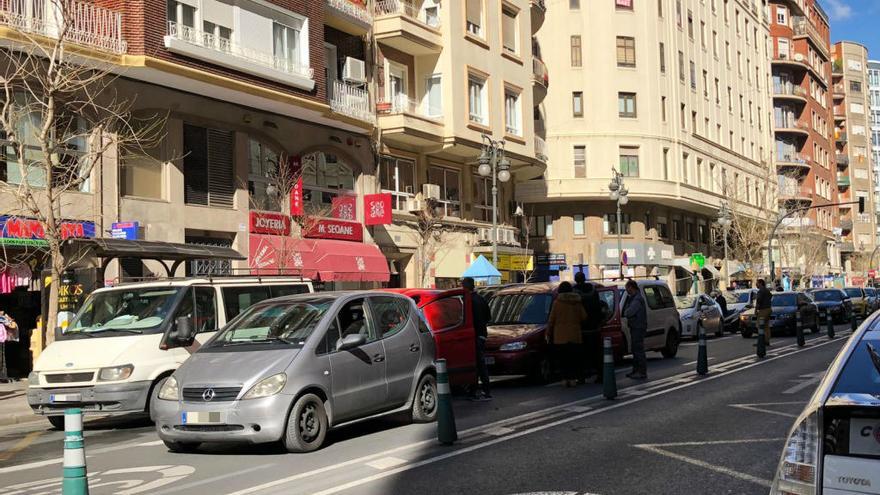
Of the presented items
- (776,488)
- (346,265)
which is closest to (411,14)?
(346,265)

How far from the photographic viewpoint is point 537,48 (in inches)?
1838

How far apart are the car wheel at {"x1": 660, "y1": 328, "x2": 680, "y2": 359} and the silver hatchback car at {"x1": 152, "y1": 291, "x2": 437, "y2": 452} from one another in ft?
34.4

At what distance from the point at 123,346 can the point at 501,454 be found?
19.0 ft

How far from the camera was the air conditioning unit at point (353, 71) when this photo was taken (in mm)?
28484

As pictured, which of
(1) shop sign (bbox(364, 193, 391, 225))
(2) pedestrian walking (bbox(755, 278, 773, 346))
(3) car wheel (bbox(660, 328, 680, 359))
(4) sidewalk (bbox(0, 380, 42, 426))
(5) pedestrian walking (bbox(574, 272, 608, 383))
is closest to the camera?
(4) sidewalk (bbox(0, 380, 42, 426))

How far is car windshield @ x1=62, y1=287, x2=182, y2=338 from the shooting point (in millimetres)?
12273

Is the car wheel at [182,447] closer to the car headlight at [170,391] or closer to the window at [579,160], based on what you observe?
the car headlight at [170,391]

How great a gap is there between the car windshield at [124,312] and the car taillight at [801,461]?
979cm

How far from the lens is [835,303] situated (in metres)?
35.2

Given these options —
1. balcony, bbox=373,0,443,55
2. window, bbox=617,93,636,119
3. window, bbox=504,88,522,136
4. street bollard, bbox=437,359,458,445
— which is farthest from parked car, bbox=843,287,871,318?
street bollard, bbox=437,359,458,445

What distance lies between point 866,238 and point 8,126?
387ft

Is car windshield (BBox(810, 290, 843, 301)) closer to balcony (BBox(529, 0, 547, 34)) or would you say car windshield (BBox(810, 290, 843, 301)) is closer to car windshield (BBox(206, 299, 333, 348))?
balcony (BBox(529, 0, 547, 34))

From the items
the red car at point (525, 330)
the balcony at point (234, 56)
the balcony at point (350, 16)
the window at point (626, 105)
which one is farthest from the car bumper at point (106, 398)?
the window at point (626, 105)

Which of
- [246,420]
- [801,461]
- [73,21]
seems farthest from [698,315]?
[801,461]
